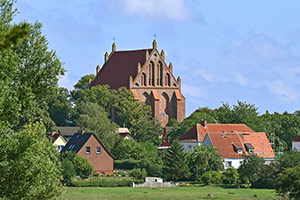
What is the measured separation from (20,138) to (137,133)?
8948 centimetres

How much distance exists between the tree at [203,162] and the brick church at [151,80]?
48.5 meters

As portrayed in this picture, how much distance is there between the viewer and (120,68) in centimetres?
13725

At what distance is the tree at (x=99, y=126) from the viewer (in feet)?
319

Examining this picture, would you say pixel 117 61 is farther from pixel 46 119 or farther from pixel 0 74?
pixel 0 74

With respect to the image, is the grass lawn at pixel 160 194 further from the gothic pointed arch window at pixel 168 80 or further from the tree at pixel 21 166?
the gothic pointed arch window at pixel 168 80

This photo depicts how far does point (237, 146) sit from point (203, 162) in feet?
36.2

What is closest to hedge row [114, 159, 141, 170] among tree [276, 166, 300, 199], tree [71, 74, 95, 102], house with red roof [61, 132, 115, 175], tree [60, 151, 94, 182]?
house with red roof [61, 132, 115, 175]

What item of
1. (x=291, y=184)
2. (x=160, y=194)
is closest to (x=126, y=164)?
(x=160, y=194)

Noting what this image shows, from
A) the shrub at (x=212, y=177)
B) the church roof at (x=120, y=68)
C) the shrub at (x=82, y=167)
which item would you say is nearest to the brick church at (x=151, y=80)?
the church roof at (x=120, y=68)

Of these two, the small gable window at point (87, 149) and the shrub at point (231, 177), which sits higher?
the small gable window at point (87, 149)

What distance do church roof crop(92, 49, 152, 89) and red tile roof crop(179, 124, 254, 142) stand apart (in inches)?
1317

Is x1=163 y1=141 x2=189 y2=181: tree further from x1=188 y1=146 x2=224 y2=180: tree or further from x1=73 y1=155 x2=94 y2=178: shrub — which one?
x1=73 y1=155 x2=94 y2=178: shrub

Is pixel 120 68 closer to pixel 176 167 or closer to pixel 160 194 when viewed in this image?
pixel 176 167

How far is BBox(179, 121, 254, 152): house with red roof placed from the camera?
99375 mm
